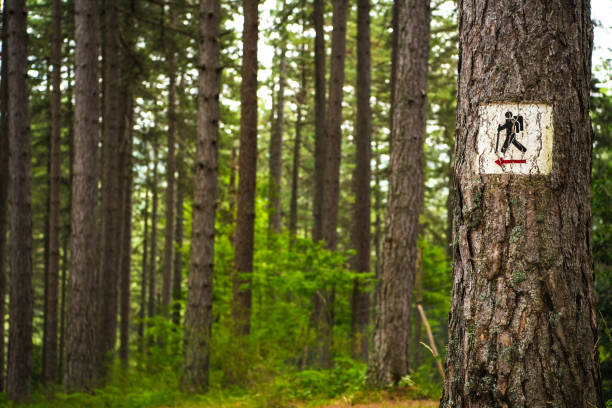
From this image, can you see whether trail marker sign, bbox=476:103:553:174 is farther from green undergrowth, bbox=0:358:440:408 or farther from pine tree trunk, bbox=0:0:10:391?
pine tree trunk, bbox=0:0:10:391

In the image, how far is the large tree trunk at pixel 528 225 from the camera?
2.42 m

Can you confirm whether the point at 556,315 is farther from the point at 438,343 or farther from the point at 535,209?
the point at 438,343

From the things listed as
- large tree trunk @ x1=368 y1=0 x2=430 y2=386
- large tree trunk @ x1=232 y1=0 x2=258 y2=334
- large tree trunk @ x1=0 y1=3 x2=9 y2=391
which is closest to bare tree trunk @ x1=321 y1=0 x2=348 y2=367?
large tree trunk @ x1=232 y1=0 x2=258 y2=334

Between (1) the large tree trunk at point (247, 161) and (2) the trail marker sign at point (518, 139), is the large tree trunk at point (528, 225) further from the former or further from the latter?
(1) the large tree trunk at point (247, 161)

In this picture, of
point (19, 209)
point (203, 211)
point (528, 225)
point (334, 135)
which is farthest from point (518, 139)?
point (19, 209)

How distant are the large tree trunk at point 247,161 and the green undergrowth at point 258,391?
159 centimetres

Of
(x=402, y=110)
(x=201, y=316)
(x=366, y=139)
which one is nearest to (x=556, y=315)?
(x=402, y=110)

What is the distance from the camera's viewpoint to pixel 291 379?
864cm

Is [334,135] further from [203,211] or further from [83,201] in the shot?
[83,201]

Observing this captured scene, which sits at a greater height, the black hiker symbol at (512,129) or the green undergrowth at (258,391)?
the black hiker symbol at (512,129)

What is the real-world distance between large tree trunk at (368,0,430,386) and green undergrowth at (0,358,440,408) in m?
0.38

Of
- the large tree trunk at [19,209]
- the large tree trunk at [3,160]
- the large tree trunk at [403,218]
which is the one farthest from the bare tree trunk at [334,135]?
the large tree trunk at [3,160]

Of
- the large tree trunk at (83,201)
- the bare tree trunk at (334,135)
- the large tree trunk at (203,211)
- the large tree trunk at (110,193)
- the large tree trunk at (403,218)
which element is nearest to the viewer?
the large tree trunk at (403,218)

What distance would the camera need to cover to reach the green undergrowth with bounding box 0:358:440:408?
703cm
